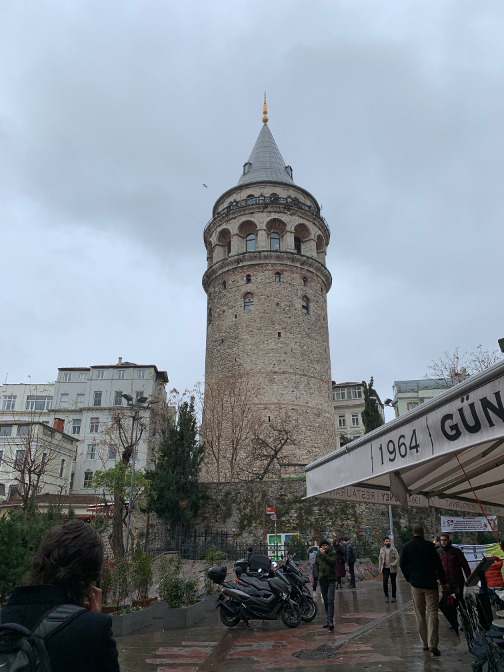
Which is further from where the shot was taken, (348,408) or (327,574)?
(348,408)

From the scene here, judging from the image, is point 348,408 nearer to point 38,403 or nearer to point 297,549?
point 38,403

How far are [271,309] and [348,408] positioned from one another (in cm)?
2423

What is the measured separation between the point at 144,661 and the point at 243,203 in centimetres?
3101

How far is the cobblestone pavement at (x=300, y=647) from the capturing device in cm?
556

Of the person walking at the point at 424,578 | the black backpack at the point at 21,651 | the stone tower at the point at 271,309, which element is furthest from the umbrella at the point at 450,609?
the stone tower at the point at 271,309

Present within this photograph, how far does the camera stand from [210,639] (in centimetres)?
756

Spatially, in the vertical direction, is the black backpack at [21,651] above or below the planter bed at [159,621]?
above

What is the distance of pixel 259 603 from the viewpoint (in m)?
8.27

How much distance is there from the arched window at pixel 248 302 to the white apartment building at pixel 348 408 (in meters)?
23.2

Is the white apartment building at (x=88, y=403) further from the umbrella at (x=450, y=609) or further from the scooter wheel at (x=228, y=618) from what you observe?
the umbrella at (x=450, y=609)

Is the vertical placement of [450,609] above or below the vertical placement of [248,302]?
below

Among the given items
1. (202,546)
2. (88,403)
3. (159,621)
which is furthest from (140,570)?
(88,403)

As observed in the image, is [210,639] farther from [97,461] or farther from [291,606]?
[97,461]

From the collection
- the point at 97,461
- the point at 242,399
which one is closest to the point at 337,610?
the point at 242,399
